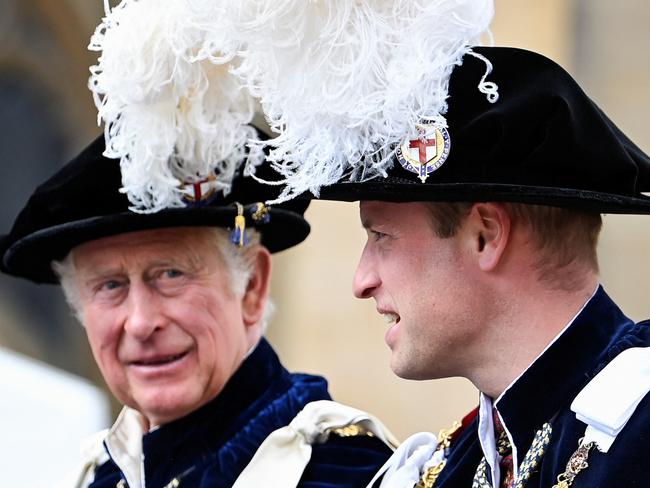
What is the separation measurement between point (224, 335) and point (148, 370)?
24 centimetres

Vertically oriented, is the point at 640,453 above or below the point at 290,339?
above

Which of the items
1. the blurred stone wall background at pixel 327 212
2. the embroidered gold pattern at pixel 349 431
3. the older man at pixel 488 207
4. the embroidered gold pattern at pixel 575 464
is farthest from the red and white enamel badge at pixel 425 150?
the blurred stone wall background at pixel 327 212

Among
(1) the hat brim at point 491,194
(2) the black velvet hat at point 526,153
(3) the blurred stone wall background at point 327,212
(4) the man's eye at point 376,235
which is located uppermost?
(2) the black velvet hat at point 526,153

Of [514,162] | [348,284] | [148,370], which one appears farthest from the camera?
[348,284]

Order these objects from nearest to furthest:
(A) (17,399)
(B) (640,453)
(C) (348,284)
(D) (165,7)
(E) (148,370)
Answer: (B) (640,453), (D) (165,7), (E) (148,370), (A) (17,399), (C) (348,284)

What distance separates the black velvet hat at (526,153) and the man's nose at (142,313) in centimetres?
118

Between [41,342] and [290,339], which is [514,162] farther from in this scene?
[41,342]

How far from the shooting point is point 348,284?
7.39 m

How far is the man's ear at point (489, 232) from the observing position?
2670 mm

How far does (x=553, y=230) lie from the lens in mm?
2680

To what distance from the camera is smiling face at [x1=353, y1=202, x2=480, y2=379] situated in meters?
2.69

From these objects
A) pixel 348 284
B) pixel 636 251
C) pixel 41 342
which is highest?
pixel 636 251

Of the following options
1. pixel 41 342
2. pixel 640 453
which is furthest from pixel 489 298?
pixel 41 342

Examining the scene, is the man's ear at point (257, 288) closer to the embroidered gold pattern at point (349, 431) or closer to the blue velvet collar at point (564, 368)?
the embroidered gold pattern at point (349, 431)
